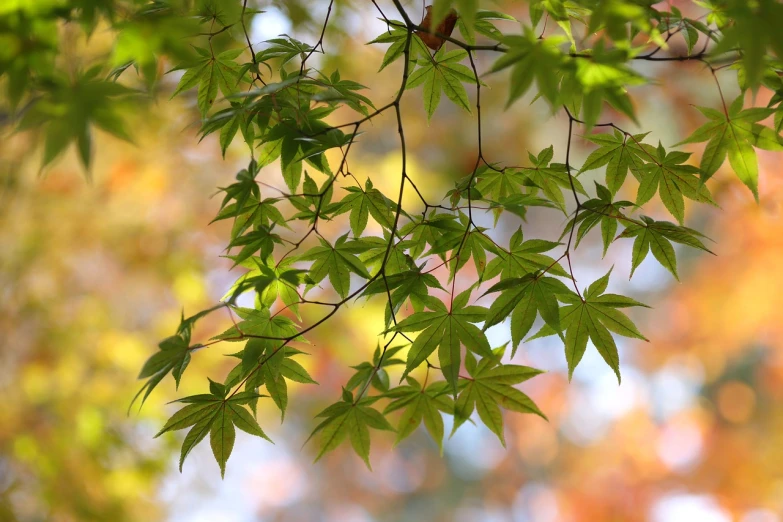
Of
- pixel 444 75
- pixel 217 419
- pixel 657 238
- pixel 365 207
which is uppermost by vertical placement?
pixel 444 75

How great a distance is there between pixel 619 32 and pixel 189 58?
14.2 inches

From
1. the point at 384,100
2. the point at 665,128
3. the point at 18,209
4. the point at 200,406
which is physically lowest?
the point at 200,406

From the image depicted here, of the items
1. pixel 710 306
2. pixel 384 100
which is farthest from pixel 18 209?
pixel 710 306

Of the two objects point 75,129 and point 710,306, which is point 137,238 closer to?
point 75,129

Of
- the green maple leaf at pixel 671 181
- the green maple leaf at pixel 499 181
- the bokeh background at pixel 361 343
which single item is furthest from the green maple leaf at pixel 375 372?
the bokeh background at pixel 361 343

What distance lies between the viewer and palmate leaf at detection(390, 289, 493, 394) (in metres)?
0.68

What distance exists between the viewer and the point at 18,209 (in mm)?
2590

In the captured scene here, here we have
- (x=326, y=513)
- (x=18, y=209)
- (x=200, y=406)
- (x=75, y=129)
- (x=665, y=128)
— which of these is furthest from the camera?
(x=326, y=513)

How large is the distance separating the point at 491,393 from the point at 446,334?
15 centimetres

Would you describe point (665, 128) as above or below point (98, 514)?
above

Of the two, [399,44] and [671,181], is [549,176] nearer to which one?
[671,181]

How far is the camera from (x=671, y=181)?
2.51ft

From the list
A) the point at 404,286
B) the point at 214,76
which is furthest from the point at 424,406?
the point at 214,76

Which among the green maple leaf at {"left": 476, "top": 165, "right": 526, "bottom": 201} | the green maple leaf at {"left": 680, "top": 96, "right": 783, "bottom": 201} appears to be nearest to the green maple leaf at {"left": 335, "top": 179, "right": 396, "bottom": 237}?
the green maple leaf at {"left": 476, "top": 165, "right": 526, "bottom": 201}
